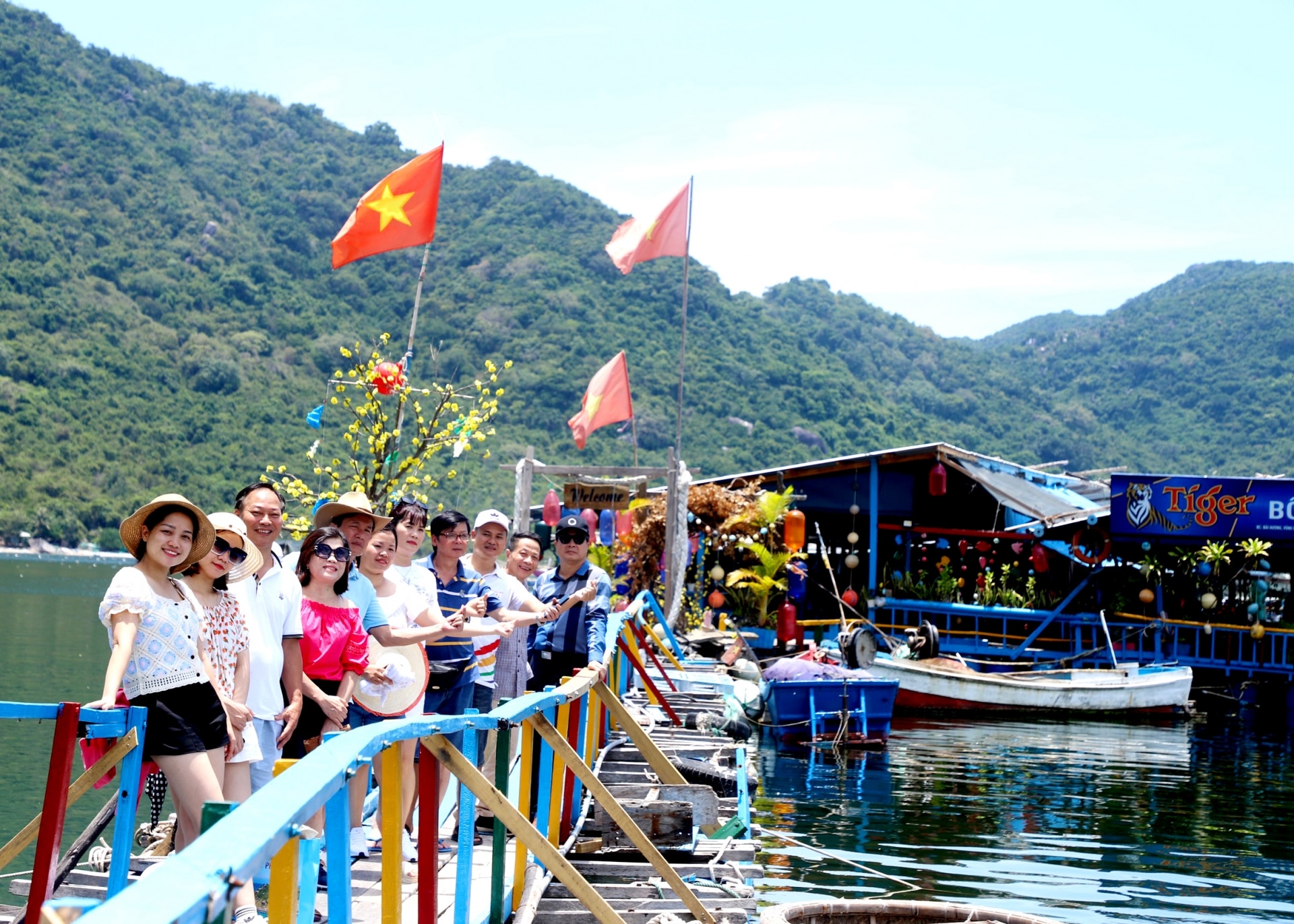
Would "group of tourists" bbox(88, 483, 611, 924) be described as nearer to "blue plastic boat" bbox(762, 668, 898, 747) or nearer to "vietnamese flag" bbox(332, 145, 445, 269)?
"vietnamese flag" bbox(332, 145, 445, 269)

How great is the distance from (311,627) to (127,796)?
1.30 meters

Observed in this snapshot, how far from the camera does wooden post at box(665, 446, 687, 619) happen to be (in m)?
18.7

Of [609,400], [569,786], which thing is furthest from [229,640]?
[609,400]

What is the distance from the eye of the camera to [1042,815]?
41.3 feet

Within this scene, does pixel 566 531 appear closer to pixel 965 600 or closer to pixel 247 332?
pixel 965 600

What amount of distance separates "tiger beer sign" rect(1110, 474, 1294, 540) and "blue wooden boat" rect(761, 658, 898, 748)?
760 centimetres

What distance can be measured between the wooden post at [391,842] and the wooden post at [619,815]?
3.57 feet

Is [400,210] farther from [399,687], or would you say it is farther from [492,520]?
[399,687]

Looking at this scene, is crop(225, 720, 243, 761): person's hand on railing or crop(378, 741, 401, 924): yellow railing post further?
crop(225, 720, 243, 761): person's hand on railing

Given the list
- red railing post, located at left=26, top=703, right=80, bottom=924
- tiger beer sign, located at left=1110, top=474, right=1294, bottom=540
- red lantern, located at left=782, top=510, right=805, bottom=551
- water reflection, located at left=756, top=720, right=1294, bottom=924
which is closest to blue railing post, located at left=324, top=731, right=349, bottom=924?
red railing post, located at left=26, top=703, right=80, bottom=924

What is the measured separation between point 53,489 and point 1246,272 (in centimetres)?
9872

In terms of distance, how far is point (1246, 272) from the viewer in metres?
118

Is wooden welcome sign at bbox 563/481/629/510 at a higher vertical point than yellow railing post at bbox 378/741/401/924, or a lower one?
higher

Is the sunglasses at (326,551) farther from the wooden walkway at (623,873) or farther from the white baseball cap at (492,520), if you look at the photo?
the white baseball cap at (492,520)
